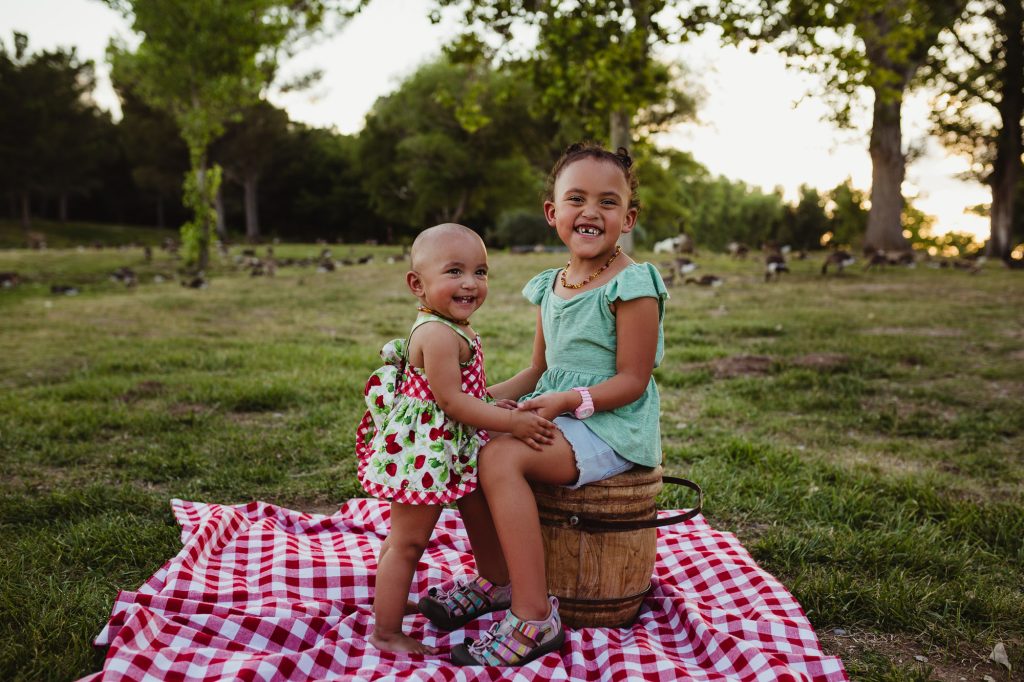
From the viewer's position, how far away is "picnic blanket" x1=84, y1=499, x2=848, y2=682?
7.93 ft

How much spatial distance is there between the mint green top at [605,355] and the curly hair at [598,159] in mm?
336

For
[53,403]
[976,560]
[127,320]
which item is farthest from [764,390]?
[127,320]

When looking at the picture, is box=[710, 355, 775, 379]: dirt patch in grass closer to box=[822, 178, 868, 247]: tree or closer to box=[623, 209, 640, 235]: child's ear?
box=[623, 209, 640, 235]: child's ear

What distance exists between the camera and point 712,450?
4832 millimetres

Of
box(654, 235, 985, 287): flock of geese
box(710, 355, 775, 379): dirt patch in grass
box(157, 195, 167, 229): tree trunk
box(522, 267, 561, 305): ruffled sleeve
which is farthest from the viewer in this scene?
box(157, 195, 167, 229): tree trunk

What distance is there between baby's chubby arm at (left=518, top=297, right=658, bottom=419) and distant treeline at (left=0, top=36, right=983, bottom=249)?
81.2ft

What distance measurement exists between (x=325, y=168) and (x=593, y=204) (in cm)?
5208

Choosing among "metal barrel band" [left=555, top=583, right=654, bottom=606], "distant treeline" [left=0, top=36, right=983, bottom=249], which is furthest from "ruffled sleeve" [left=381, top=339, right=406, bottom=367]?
"distant treeline" [left=0, top=36, right=983, bottom=249]

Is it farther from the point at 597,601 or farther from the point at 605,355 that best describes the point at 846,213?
the point at 597,601

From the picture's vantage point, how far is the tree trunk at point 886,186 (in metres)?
21.0

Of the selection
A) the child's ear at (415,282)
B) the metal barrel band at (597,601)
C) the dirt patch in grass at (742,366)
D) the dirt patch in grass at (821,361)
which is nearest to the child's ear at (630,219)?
→ the child's ear at (415,282)

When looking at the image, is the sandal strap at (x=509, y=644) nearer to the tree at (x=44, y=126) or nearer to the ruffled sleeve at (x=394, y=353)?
the ruffled sleeve at (x=394, y=353)

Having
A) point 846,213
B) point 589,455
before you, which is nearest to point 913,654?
point 589,455

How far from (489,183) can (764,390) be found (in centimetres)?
3262
